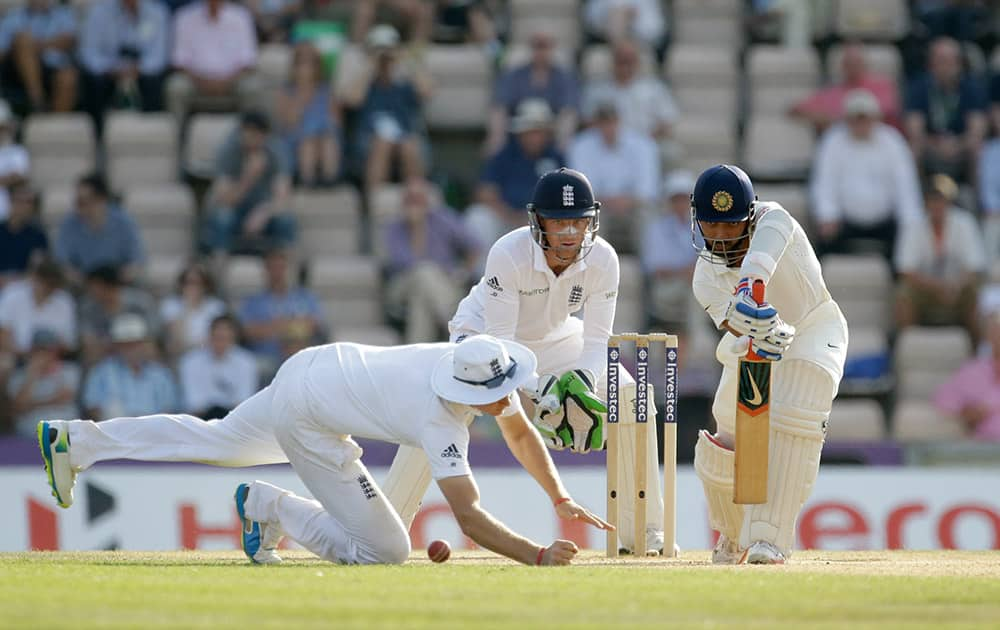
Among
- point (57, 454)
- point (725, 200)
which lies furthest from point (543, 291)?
point (57, 454)

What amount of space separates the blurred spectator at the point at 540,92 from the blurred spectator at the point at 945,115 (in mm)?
2385

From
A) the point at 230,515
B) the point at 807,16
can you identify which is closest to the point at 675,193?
the point at 807,16

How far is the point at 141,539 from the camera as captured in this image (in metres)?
10.1

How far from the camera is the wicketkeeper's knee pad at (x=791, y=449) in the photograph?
7.02 m

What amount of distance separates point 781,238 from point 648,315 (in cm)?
518

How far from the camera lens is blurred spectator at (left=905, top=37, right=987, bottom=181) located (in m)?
12.8

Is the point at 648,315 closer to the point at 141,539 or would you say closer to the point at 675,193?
the point at 675,193

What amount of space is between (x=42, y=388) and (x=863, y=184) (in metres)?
5.52

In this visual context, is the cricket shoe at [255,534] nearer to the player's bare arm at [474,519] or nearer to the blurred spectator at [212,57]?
the player's bare arm at [474,519]

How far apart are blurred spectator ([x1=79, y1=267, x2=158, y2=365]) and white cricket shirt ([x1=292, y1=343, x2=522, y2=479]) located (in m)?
5.43

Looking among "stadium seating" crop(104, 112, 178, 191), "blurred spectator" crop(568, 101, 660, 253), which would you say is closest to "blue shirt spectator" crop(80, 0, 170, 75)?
"stadium seating" crop(104, 112, 178, 191)

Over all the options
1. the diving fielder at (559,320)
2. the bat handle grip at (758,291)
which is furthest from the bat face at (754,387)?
the diving fielder at (559,320)

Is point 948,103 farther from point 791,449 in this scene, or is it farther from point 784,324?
point 784,324

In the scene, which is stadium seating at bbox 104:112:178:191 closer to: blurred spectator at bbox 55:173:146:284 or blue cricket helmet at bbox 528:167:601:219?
blurred spectator at bbox 55:173:146:284
